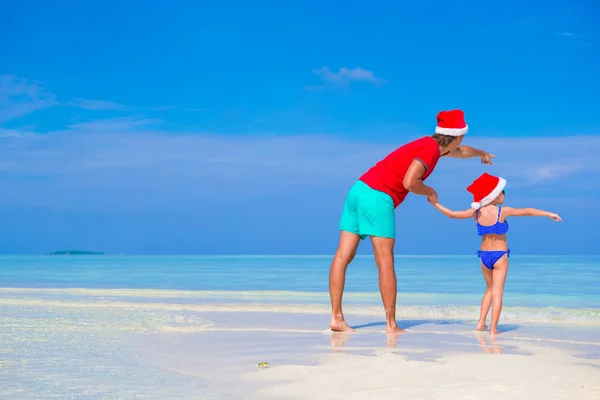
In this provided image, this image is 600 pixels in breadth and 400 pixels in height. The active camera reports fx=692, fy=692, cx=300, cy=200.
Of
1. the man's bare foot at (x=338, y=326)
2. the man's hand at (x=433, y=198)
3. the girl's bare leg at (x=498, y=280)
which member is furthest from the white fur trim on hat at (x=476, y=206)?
the man's bare foot at (x=338, y=326)

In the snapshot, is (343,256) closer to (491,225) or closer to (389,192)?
(389,192)

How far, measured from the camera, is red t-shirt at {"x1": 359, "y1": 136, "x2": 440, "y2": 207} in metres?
4.91

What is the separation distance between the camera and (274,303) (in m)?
7.95

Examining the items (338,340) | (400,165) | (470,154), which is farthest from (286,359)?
(470,154)

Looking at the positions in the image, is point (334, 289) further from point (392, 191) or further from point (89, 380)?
point (89, 380)

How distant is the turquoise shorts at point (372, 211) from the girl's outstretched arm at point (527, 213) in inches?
33.3

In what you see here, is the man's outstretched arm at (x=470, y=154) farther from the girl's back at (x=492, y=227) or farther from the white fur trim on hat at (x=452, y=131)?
the girl's back at (x=492, y=227)

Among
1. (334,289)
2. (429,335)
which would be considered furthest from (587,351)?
(334,289)

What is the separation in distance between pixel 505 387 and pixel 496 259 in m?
2.34

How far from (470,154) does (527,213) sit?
695mm

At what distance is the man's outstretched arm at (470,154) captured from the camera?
5348 millimetres

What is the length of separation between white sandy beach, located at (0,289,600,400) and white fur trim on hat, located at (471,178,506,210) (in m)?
0.94

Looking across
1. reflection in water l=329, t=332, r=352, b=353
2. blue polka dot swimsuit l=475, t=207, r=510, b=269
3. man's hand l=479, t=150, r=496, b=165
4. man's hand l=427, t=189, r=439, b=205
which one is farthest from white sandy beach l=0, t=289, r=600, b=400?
man's hand l=479, t=150, r=496, b=165

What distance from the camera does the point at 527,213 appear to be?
16.4 feet
